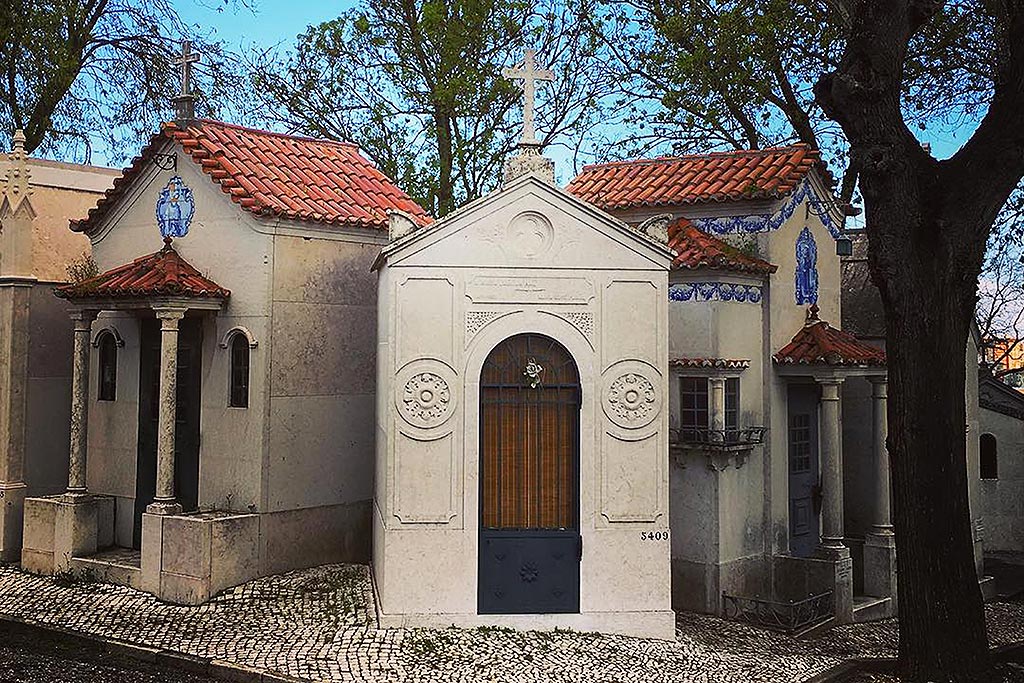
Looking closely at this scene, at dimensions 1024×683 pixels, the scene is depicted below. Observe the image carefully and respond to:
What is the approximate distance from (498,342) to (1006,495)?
551 inches

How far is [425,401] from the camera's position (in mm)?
10969

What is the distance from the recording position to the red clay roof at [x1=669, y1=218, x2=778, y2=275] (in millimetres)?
13189

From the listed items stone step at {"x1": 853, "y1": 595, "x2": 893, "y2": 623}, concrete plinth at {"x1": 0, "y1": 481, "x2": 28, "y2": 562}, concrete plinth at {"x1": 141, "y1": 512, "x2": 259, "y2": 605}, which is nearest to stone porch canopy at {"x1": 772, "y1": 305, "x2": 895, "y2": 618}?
stone step at {"x1": 853, "y1": 595, "x2": 893, "y2": 623}

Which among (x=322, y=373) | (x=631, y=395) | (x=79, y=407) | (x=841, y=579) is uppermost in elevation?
(x=322, y=373)

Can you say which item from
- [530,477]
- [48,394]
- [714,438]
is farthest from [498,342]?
[48,394]

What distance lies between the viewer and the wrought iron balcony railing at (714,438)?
13.0 metres

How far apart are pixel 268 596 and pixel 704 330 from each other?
628 centimetres

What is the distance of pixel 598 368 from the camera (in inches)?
442

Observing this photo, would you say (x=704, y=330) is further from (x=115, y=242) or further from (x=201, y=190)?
(x=115, y=242)

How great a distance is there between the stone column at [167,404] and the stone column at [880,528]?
30.8ft

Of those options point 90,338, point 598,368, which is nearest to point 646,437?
point 598,368

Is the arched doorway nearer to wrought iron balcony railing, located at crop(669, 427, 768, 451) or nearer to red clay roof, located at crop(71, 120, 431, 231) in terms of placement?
wrought iron balcony railing, located at crop(669, 427, 768, 451)

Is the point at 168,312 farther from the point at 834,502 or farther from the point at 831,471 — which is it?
the point at 834,502

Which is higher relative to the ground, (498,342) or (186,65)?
(186,65)
